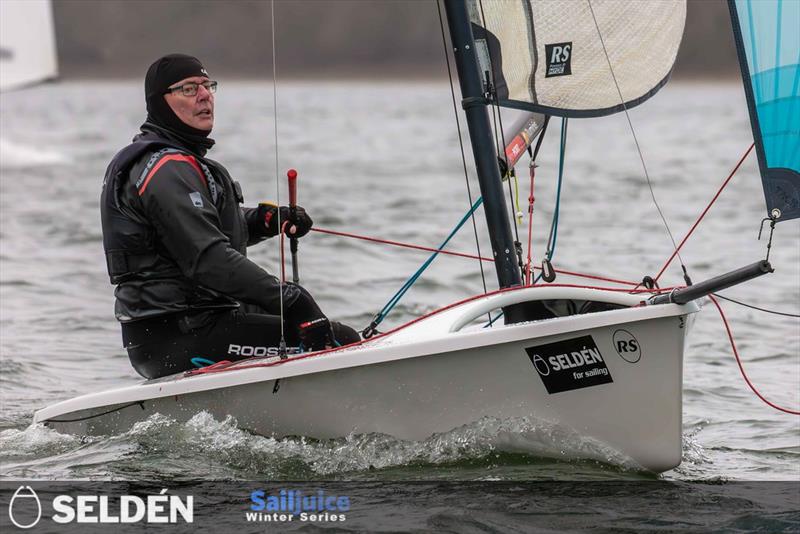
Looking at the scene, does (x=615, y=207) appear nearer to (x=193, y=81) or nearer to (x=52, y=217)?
(x=52, y=217)

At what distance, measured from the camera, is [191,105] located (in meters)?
4.36

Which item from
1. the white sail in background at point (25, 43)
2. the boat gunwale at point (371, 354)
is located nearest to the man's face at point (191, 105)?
the boat gunwale at point (371, 354)

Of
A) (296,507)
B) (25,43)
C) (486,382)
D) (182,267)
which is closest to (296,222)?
(182,267)

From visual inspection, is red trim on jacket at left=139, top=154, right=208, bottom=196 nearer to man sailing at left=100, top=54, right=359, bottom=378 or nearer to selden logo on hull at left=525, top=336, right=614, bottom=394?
man sailing at left=100, top=54, right=359, bottom=378

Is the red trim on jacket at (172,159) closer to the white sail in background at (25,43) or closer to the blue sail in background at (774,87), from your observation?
the blue sail in background at (774,87)

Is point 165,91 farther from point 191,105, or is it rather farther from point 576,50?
point 576,50

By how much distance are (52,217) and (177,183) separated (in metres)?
8.99

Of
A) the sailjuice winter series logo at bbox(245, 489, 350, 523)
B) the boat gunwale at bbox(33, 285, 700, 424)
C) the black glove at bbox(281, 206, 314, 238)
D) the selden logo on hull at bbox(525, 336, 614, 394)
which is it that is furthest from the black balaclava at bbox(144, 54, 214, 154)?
the selden logo on hull at bbox(525, 336, 614, 394)

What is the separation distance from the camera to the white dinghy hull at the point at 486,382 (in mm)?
3789

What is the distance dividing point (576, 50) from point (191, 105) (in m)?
1.37

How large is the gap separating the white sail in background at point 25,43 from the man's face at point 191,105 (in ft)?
33.6

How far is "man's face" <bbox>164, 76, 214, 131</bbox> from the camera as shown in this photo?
4352mm

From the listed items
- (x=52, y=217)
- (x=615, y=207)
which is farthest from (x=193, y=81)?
(x=615, y=207)

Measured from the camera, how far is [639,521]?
359cm
